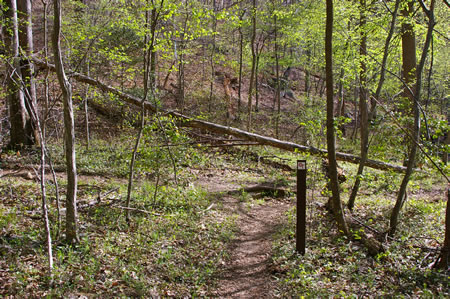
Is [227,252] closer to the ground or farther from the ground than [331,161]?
closer to the ground

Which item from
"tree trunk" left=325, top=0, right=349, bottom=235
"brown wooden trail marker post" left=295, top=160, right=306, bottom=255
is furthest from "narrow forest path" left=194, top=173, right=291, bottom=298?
"tree trunk" left=325, top=0, right=349, bottom=235

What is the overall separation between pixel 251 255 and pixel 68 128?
4.26m

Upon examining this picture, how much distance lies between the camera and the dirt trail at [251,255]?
5137mm

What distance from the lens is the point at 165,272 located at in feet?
17.2

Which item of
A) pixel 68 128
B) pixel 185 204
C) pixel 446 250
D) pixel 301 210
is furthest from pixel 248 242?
pixel 68 128

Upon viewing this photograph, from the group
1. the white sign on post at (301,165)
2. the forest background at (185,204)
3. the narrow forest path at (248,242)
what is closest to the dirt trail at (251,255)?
the narrow forest path at (248,242)

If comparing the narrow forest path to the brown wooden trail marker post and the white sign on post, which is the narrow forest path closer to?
the brown wooden trail marker post

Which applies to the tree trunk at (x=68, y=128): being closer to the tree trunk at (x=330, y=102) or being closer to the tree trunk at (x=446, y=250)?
the tree trunk at (x=330, y=102)

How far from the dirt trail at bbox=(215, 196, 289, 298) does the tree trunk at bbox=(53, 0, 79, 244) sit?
8.98ft

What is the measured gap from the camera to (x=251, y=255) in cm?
636

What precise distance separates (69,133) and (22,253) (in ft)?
6.62

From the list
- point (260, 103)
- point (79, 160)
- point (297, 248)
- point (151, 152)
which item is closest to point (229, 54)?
point (260, 103)

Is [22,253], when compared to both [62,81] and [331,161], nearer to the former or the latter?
[62,81]

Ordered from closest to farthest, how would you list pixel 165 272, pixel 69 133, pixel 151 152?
1. pixel 69 133
2. pixel 165 272
3. pixel 151 152
